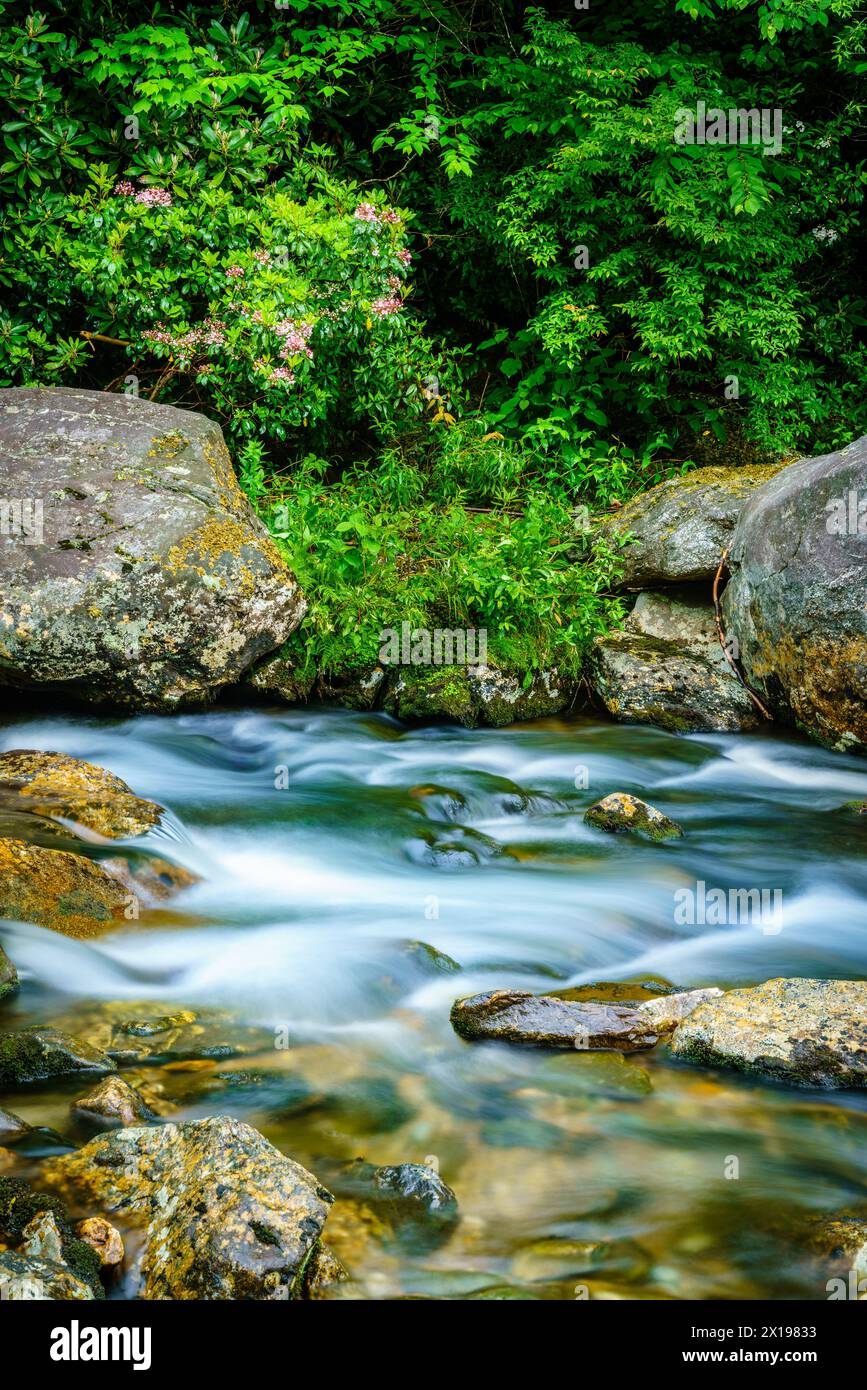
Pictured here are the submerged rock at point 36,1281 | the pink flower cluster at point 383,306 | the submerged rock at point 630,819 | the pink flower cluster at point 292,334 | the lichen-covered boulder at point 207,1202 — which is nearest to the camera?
the submerged rock at point 36,1281

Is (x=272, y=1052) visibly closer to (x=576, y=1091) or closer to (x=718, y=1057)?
(x=576, y=1091)

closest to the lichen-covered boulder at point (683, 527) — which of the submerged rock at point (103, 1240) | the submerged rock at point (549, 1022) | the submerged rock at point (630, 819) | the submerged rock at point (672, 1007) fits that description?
the submerged rock at point (630, 819)

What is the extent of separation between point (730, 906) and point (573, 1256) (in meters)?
2.74

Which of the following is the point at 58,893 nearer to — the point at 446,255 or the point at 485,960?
the point at 485,960

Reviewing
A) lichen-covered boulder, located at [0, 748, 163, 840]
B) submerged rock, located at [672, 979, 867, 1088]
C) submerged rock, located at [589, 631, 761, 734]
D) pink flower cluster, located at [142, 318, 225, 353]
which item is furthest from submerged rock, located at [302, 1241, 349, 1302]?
pink flower cluster, located at [142, 318, 225, 353]

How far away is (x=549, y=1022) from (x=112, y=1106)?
4.87 ft

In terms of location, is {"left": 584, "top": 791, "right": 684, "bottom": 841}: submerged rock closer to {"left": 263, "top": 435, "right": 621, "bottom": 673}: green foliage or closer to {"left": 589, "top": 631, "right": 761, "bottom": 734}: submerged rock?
{"left": 589, "top": 631, "right": 761, "bottom": 734}: submerged rock

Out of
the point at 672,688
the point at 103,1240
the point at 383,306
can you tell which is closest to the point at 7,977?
the point at 103,1240

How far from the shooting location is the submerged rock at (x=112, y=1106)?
3143mm

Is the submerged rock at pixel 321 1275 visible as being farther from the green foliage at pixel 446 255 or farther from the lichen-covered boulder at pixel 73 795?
the green foliage at pixel 446 255

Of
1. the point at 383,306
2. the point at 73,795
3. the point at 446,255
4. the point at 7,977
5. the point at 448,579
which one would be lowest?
the point at 7,977

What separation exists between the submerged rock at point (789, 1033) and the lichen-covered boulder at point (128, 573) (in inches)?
159

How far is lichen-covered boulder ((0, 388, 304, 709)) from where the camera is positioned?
6512mm

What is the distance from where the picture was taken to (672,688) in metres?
7.70
